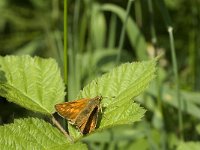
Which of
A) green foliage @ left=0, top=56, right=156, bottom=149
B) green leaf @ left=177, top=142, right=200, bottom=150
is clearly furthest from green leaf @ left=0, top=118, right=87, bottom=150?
green leaf @ left=177, top=142, right=200, bottom=150

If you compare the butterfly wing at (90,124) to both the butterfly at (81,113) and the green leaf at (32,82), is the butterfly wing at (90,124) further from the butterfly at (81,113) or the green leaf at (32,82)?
the green leaf at (32,82)

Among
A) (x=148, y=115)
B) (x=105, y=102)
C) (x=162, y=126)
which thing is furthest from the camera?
(x=148, y=115)

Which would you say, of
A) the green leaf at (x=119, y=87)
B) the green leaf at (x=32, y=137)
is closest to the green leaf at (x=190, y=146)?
the green leaf at (x=119, y=87)

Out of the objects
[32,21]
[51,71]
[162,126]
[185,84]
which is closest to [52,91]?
[51,71]

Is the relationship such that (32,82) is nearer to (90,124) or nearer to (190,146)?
(90,124)

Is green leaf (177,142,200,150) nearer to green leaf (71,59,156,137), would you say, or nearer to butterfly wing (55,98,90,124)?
green leaf (71,59,156,137)

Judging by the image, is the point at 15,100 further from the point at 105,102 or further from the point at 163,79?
the point at 163,79

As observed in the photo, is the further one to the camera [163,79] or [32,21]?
[32,21]

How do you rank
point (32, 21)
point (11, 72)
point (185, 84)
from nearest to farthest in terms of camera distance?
1. point (11, 72)
2. point (185, 84)
3. point (32, 21)

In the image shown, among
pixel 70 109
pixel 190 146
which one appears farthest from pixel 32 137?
pixel 190 146
